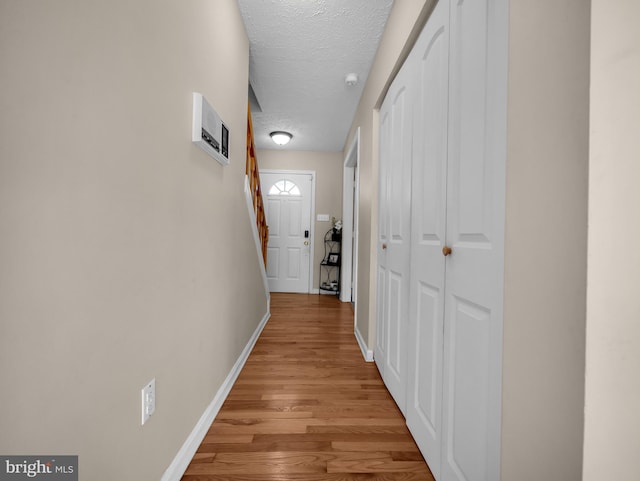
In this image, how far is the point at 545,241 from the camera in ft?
2.03

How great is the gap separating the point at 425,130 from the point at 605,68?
2.96 feet

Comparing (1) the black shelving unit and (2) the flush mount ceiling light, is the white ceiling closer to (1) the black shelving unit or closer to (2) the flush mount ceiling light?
(2) the flush mount ceiling light

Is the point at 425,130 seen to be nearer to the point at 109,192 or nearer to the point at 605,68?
the point at 605,68

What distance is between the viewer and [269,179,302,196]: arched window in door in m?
5.35

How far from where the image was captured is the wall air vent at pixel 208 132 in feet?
4.25

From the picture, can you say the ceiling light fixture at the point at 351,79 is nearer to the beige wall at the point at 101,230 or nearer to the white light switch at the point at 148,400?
the beige wall at the point at 101,230

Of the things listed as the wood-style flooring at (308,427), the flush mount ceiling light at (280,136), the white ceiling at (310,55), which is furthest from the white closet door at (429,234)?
the flush mount ceiling light at (280,136)

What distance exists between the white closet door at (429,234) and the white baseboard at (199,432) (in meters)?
1.04

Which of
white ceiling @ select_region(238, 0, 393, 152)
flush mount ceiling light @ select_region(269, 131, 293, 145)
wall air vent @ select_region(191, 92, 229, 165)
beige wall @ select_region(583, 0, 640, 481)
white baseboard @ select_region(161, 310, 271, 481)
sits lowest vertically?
white baseboard @ select_region(161, 310, 271, 481)

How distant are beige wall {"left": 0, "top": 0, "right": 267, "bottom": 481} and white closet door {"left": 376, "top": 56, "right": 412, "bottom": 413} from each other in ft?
3.59

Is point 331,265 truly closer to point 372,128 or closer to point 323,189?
point 323,189

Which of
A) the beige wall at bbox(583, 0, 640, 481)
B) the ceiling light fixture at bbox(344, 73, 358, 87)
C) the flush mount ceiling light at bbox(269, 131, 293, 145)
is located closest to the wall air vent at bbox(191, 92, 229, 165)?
the beige wall at bbox(583, 0, 640, 481)

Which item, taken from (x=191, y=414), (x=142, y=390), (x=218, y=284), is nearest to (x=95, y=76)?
(x=142, y=390)

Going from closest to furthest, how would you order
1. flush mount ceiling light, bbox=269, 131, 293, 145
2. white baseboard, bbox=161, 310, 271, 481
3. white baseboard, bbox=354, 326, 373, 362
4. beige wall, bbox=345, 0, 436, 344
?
white baseboard, bbox=161, 310, 271, 481, beige wall, bbox=345, 0, 436, 344, white baseboard, bbox=354, 326, 373, 362, flush mount ceiling light, bbox=269, 131, 293, 145
